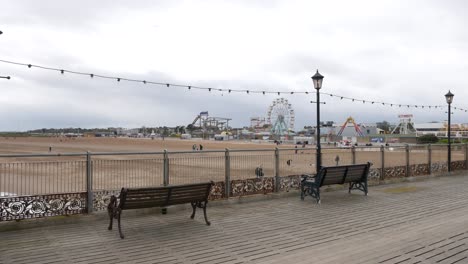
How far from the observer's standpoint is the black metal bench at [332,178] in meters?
10.3

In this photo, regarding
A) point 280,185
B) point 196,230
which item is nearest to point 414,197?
point 280,185

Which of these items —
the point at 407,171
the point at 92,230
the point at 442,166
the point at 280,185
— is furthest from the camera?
the point at 442,166

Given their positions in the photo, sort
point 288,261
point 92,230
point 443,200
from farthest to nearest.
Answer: point 443,200 → point 92,230 → point 288,261

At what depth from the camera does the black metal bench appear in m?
10.3

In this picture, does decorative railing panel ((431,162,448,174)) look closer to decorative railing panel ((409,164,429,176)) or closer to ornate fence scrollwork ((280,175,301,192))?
decorative railing panel ((409,164,429,176))

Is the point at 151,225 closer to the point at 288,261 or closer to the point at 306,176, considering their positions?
the point at 288,261

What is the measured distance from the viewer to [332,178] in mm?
10664

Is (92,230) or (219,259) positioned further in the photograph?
(92,230)

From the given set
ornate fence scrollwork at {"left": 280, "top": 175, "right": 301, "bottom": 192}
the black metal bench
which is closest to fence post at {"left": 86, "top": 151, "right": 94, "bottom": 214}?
ornate fence scrollwork at {"left": 280, "top": 175, "right": 301, "bottom": 192}

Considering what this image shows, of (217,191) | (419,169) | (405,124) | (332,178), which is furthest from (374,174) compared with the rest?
(405,124)

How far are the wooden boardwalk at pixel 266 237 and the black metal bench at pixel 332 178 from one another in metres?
0.75

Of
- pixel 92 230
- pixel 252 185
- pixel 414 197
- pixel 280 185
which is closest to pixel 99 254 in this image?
pixel 92 230

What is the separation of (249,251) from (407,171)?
11252mm

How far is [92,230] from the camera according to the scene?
7.15 metres
